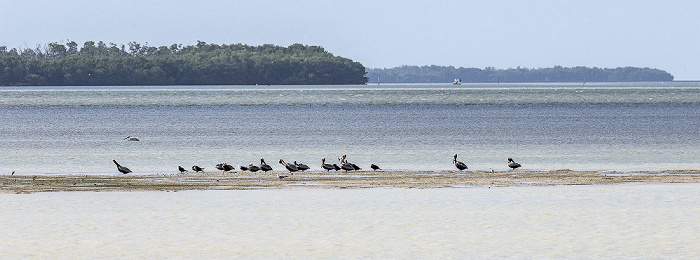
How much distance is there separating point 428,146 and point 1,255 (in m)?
35.2

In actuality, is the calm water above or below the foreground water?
below

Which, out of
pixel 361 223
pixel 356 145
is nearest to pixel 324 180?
pixel 361 223

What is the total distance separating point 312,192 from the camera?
952 inches

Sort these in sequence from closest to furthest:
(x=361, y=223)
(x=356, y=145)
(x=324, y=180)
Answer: (x=361, y=223) → (x=324, y=180) → (x=356, y=145)

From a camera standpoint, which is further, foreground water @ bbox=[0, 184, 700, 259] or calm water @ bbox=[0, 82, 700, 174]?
calm water @ bbox=[0, 82, 700, 174]

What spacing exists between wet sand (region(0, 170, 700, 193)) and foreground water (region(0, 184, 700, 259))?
54.5 inches

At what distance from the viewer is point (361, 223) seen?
18.8 meters

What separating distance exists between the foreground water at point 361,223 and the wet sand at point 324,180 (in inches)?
54.5

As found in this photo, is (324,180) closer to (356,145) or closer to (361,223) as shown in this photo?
(361,223)

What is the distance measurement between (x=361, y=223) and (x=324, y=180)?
8930 millimetres

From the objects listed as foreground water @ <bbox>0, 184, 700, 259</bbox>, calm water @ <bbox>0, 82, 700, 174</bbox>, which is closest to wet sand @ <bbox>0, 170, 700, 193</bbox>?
foreground water @ <bbox>0, 184, 700, 259</bbox>

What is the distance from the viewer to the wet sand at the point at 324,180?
25.7m

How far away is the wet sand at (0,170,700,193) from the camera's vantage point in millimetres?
25672

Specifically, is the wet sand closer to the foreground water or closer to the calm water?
the foreground water
